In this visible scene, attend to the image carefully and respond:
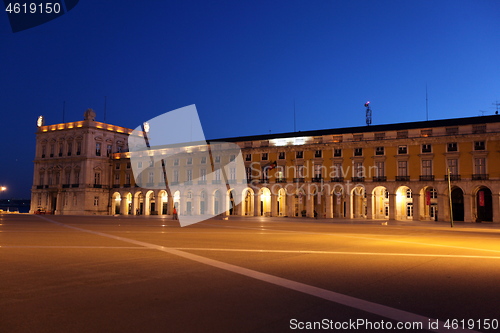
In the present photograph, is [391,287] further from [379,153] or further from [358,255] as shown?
[379,153]

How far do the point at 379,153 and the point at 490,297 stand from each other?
4325 centimetres

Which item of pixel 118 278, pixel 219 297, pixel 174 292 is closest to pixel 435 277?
pixel 219 297

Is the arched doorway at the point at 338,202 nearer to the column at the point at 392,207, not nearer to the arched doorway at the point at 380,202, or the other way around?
the arched doorway at the point at 380,202

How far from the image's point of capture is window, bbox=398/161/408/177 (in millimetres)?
46875

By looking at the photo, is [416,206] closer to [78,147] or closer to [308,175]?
[308,175]

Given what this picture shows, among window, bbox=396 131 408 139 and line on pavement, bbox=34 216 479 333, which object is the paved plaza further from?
window, bbox=396 131 408 139

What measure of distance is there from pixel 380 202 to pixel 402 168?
6.79 m

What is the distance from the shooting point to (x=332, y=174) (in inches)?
2029

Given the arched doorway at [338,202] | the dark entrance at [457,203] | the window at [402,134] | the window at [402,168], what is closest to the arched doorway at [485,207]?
the dark entrance at [457,203]

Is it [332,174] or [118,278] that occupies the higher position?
[332,174]

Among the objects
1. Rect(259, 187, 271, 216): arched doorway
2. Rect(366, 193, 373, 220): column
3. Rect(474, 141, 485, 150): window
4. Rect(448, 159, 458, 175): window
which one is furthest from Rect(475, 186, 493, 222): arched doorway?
Rect(259, 187, 271, 216): arched doorway

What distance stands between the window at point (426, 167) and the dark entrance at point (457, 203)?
6.47 m

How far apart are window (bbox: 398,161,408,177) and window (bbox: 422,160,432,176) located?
Answer: 185 centimetres

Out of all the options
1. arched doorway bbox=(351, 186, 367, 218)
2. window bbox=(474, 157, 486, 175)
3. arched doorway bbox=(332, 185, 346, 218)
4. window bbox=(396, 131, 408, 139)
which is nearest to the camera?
window bbox=(474, 157, 486, 175)
